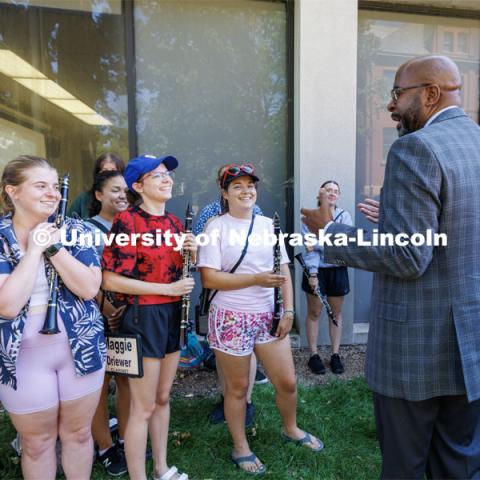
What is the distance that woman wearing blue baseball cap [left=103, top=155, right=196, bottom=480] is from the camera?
2316 mm

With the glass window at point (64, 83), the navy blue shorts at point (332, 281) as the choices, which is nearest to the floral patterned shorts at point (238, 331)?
the navy blue shorts at point (332, 281)

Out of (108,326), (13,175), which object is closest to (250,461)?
(108,326)

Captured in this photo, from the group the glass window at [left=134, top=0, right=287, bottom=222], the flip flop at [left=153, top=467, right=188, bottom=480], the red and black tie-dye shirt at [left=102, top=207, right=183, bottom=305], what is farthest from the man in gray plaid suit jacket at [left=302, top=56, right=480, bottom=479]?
the glass window at [left=134, top=0, right=287, bottom=222]

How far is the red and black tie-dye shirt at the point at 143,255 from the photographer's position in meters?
2.31

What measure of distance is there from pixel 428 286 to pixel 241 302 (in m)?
1.30

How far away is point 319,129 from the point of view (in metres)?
4.87

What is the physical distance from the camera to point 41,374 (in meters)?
1.94

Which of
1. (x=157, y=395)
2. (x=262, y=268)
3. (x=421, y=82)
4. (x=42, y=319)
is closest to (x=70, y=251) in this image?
(x=42, y=319)

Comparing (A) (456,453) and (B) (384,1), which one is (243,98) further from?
(A) (456,453)

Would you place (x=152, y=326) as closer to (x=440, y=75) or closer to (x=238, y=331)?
(x=238, y=331)

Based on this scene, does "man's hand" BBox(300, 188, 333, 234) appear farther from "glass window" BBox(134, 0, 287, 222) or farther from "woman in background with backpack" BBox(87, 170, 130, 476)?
"glass window" BBox(134, 0, 287, 222)

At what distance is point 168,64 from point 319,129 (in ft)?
6.78

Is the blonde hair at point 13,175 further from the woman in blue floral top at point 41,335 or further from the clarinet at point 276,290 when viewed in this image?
the clarinet at point 276,290

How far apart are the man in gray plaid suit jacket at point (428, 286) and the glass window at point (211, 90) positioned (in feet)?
11.3
